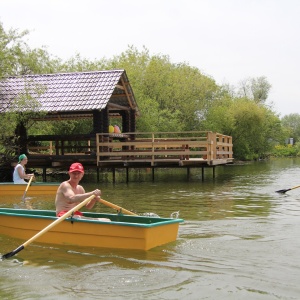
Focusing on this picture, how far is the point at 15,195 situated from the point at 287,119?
102 meters

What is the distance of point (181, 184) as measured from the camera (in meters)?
22.5

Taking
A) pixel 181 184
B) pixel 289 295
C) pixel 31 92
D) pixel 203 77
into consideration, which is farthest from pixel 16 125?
pixel 203 77

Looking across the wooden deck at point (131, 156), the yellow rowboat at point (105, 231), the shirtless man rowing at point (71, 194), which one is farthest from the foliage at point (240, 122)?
the shirtless man rowing at point (71, 194)

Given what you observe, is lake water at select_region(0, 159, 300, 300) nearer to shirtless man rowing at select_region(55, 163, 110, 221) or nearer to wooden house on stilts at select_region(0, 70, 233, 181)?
shirtless man rowing at select_region(55, 163, 110, 221)

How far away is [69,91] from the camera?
78.1ft

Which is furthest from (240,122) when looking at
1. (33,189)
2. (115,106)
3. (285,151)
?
(33,189)

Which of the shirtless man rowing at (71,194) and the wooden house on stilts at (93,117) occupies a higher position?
the wooden house on stilts at (93,117)

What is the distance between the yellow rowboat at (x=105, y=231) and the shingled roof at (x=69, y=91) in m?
12.8

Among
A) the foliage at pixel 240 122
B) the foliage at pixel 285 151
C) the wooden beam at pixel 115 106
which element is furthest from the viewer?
the foliage at pixel 285 151

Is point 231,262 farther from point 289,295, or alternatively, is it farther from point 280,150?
point 280,150

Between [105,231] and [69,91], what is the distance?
15.7m

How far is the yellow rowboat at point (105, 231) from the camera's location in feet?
28.5

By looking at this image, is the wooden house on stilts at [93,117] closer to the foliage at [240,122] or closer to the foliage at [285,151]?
the foliage at [240,122]

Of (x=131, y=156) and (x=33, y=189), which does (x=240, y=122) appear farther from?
(x=33, y=189)
